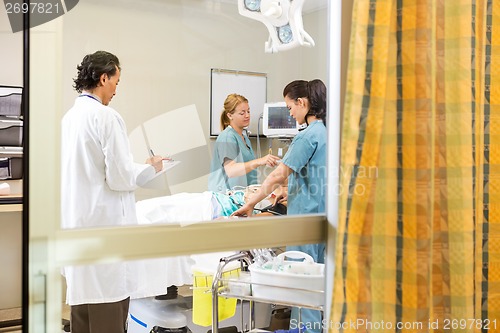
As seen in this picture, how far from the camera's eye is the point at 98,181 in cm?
126

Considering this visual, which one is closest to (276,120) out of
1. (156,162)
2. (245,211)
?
(245,211)

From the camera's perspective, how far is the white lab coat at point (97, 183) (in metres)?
1.20

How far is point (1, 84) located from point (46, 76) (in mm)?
529

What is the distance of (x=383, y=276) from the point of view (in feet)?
4.50

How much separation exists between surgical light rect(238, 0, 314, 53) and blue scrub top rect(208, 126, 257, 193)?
26 centimetres

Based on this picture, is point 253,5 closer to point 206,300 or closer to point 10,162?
point 206,300

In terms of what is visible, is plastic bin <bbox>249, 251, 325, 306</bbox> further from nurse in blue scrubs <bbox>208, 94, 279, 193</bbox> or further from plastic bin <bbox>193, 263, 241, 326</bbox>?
nurse in blue scrubs <bbox>208, 94, 279, 193</bbox>

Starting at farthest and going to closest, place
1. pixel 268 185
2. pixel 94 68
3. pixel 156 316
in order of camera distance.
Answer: pixel 268 185
pixel 156 316
pixel 94 68

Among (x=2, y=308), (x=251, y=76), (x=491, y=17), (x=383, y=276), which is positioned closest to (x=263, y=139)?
(x=251, y=76)

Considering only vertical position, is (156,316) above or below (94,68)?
below

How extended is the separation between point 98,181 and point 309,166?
572 millimetres

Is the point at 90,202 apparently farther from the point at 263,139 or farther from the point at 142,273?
the point at 263,139

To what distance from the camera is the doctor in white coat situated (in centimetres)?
121

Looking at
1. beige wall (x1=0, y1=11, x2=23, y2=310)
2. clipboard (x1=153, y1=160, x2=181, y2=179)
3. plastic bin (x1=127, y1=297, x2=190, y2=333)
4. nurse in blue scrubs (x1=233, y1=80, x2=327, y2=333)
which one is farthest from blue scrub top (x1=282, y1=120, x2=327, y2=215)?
beige wall (x1=0, y1=11, x2=23, y2=310)
